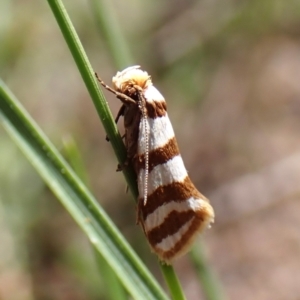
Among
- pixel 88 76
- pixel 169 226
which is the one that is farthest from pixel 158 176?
pixel 88 76

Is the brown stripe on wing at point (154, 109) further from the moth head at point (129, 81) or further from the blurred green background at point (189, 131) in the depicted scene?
the blurred green background at point (189, 131)

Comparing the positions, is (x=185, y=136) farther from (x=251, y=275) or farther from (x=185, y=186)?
(x=185, y=186)

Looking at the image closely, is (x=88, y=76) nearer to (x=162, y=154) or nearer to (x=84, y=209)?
(x=84, y=209)

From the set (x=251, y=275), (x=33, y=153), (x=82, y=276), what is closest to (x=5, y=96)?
(x=33, y=153)

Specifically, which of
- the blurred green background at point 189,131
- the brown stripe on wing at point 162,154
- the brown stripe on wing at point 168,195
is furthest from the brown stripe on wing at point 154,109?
the blurred green background at point 189,131

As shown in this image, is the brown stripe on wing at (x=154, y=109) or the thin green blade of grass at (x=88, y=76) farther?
the brown stripe on wing at (x=154, y=109)

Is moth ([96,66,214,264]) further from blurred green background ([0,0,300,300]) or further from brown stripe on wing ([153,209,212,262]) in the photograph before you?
blurred green background ([0,0,300,300])
